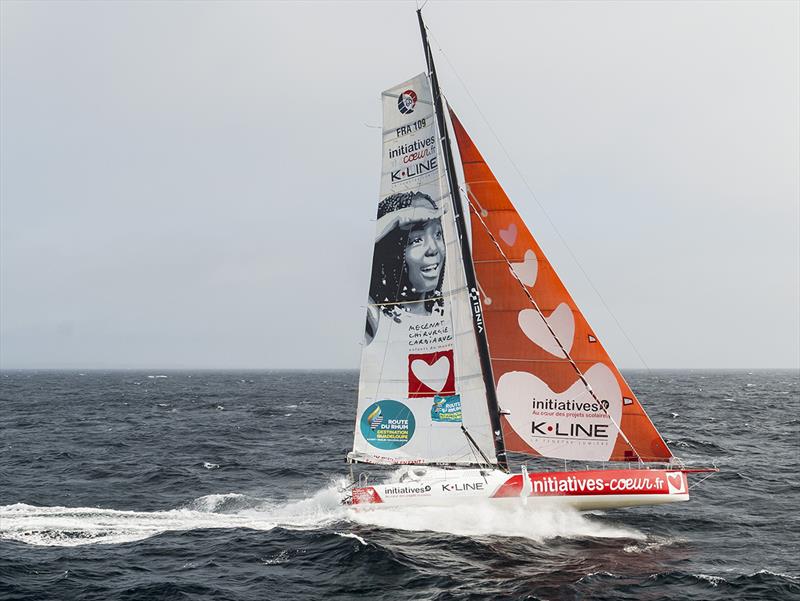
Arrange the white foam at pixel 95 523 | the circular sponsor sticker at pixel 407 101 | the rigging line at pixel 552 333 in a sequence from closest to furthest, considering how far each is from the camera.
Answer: the white foam at pixel 95 523 < the rigging line at pixel 552 333 < the circular sponsor sticker at pixel 407 101

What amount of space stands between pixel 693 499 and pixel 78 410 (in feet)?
169

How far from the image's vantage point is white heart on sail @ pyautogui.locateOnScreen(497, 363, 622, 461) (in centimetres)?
1725

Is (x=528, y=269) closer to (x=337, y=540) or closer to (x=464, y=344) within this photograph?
(x=464, y=344)

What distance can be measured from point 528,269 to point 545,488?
5796mm

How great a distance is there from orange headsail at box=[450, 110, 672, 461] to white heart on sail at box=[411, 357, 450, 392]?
4.70 ft

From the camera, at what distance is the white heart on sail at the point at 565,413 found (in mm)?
17250

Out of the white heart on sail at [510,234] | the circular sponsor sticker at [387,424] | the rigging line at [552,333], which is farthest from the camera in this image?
the circular sponsor sticker at [387,424]

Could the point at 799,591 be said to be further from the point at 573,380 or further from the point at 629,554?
the point at 573,380

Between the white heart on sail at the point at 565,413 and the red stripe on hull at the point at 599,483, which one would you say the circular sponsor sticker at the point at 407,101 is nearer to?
the white heart on sail at the point at 565,413

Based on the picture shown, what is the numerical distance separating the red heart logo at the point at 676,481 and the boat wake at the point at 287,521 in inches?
68.6

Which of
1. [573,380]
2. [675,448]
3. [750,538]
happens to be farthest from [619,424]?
[675,448]

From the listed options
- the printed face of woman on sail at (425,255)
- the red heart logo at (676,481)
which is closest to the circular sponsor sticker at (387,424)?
the printed face of woman on sail at (425,255)

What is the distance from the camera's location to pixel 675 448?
3158cm

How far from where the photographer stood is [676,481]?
1622 cm
